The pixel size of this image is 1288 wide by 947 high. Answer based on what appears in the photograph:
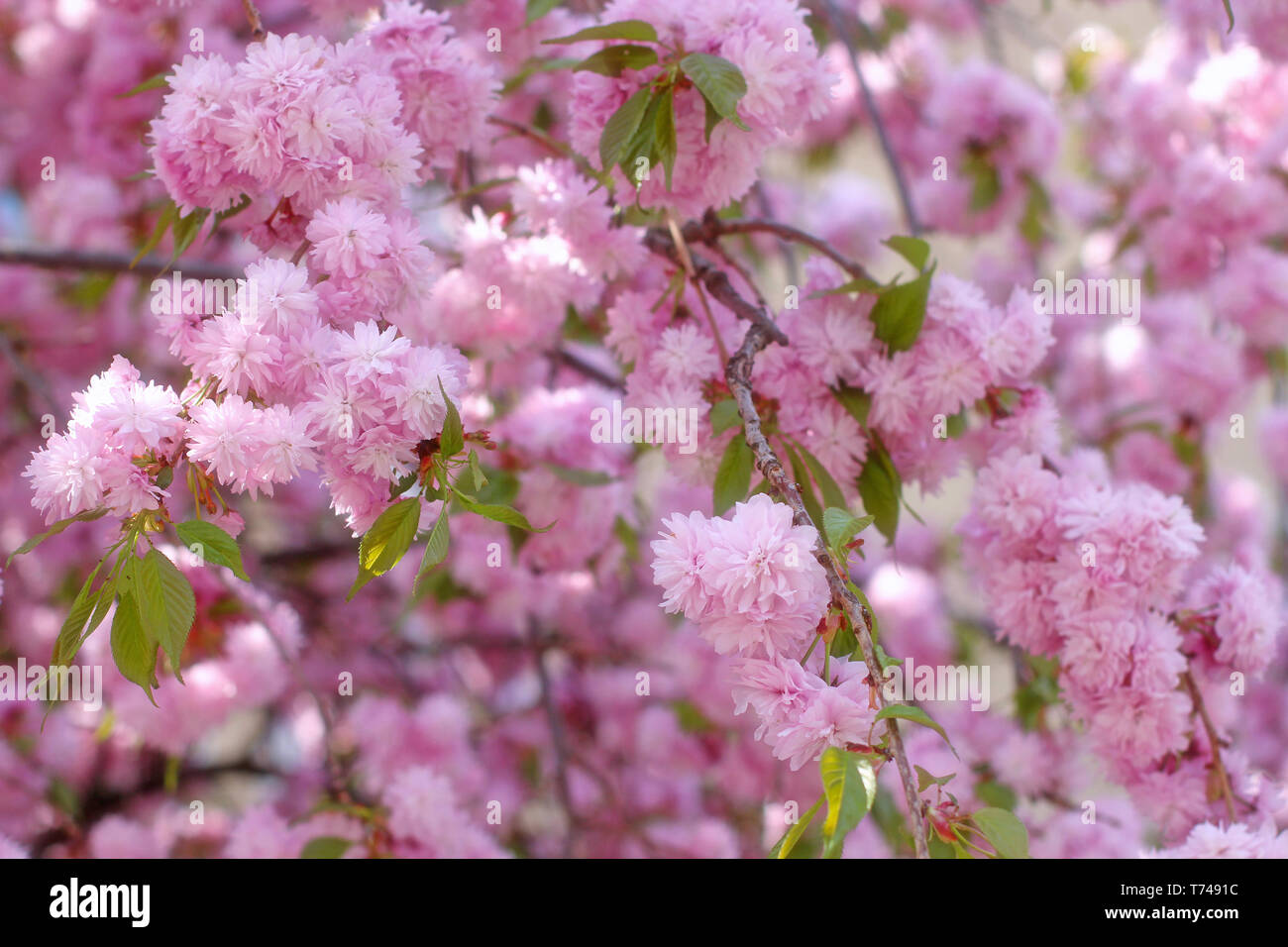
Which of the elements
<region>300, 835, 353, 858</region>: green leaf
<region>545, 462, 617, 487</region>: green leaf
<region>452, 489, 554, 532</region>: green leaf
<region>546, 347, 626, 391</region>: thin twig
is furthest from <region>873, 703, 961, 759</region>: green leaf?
<region>546, 347, 626, 391</region>: thin twig

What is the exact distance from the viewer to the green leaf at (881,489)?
0.96 meters

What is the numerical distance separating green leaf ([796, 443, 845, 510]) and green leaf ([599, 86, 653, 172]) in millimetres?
277

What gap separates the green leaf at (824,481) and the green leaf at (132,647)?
0.51 metres

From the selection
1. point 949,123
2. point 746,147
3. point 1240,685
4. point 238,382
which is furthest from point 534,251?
point 949,123

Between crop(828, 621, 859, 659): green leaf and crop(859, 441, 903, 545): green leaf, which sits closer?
crop(828, 621, 859, 659): green leaf

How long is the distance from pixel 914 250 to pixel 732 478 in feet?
0.97

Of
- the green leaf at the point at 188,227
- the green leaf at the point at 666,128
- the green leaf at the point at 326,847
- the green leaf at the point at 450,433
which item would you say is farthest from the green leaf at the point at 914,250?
the green leaf at the point at 326,847

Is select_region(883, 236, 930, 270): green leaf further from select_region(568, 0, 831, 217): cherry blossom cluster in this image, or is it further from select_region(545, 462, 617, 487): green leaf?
select_region(545, 462, 617, 487): green leaf

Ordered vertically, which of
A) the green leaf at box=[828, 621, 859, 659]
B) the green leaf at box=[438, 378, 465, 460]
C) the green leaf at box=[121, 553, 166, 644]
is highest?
the green leaf at box=[438, 378, 465, 460]

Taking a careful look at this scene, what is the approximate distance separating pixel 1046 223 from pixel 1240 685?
1174mm

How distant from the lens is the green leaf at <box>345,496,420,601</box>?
2.33 feet

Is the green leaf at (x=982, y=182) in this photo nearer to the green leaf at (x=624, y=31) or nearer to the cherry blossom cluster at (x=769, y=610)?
the green leaf at (x=624, y=31)

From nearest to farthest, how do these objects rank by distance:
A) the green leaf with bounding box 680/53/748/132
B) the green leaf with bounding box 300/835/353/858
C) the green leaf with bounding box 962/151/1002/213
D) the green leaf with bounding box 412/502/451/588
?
the green leaf with bounding box 412/502/451/588, the green leaf with bounding box 680/53/748/132, the green leaf with bounding box 300/835/353/858, the green leaf with bounding box 962/151/1002/213

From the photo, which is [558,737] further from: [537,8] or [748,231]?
[537,8]
